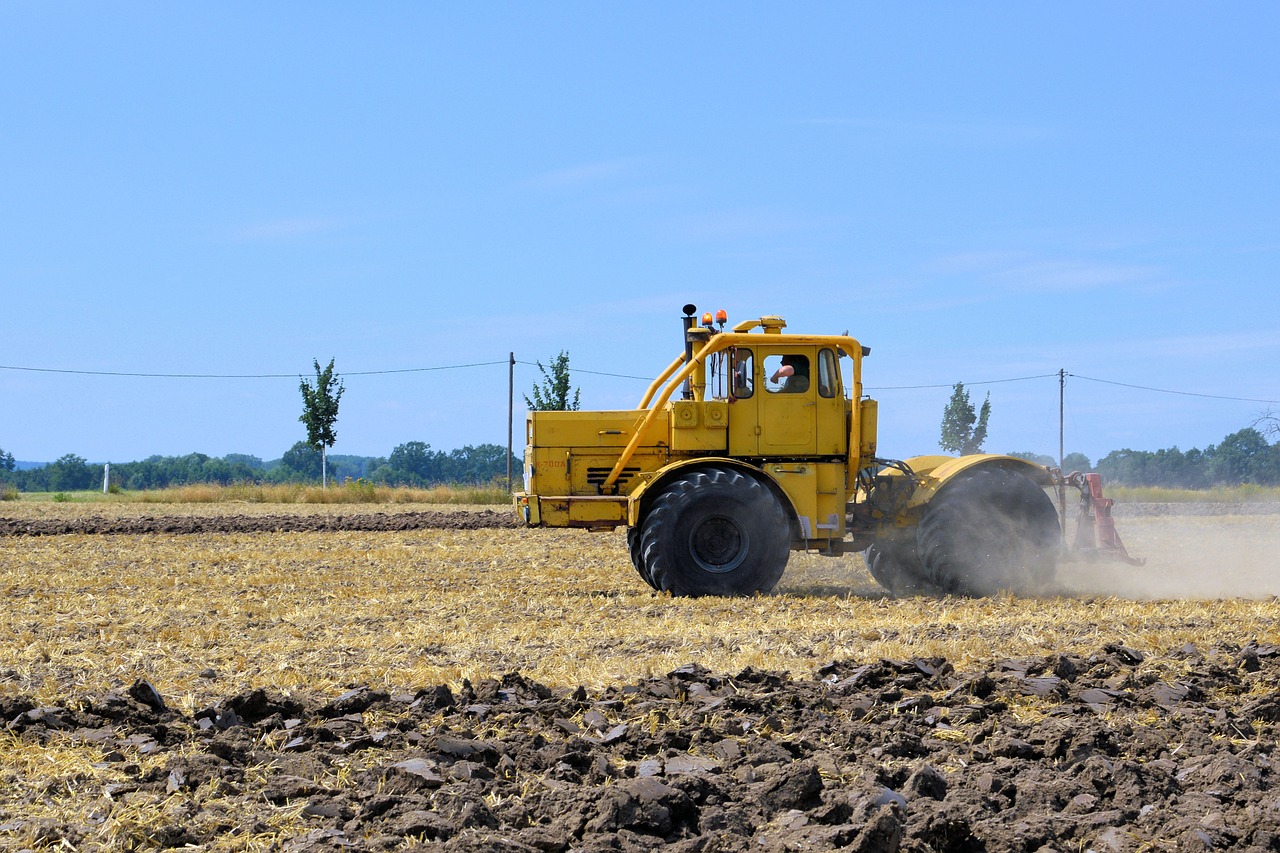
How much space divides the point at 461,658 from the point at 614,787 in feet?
12.6

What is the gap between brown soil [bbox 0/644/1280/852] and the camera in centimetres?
504

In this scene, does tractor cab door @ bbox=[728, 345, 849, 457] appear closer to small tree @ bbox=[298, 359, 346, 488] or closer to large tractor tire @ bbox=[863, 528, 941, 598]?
large tractor tire @ bbox=[863, 528, 941, 598]

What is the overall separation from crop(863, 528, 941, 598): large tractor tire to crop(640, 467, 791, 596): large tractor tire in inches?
66.9

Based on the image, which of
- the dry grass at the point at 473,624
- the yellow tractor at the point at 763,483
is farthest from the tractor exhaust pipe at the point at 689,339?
the dry grass at the point at 473,624

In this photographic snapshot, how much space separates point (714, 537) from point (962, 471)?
2.81m

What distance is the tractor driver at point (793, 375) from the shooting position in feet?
42.5

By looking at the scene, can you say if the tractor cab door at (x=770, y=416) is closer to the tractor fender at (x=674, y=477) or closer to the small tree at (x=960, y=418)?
the tractor fender at (x=674, y=477)

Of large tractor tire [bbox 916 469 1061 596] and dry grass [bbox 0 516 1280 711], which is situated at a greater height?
large tractor tire [bbox 916 469 1061 596]

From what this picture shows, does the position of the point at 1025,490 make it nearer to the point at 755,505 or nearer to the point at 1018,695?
the point at 755,505

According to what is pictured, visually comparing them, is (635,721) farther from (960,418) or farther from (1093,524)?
(960,418)

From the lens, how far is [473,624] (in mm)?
10766

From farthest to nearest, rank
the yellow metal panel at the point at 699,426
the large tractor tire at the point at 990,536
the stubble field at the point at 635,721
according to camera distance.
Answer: the yellow metal panel at the point at 699,426
the large tractor tire at the point at 990,536
the stubble field at the point at 635,721

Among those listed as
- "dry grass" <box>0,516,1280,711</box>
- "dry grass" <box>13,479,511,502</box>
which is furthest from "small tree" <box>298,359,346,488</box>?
"dry grass" <box>0,516,1280,711</box>

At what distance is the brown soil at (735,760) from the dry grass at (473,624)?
36.3 inches
